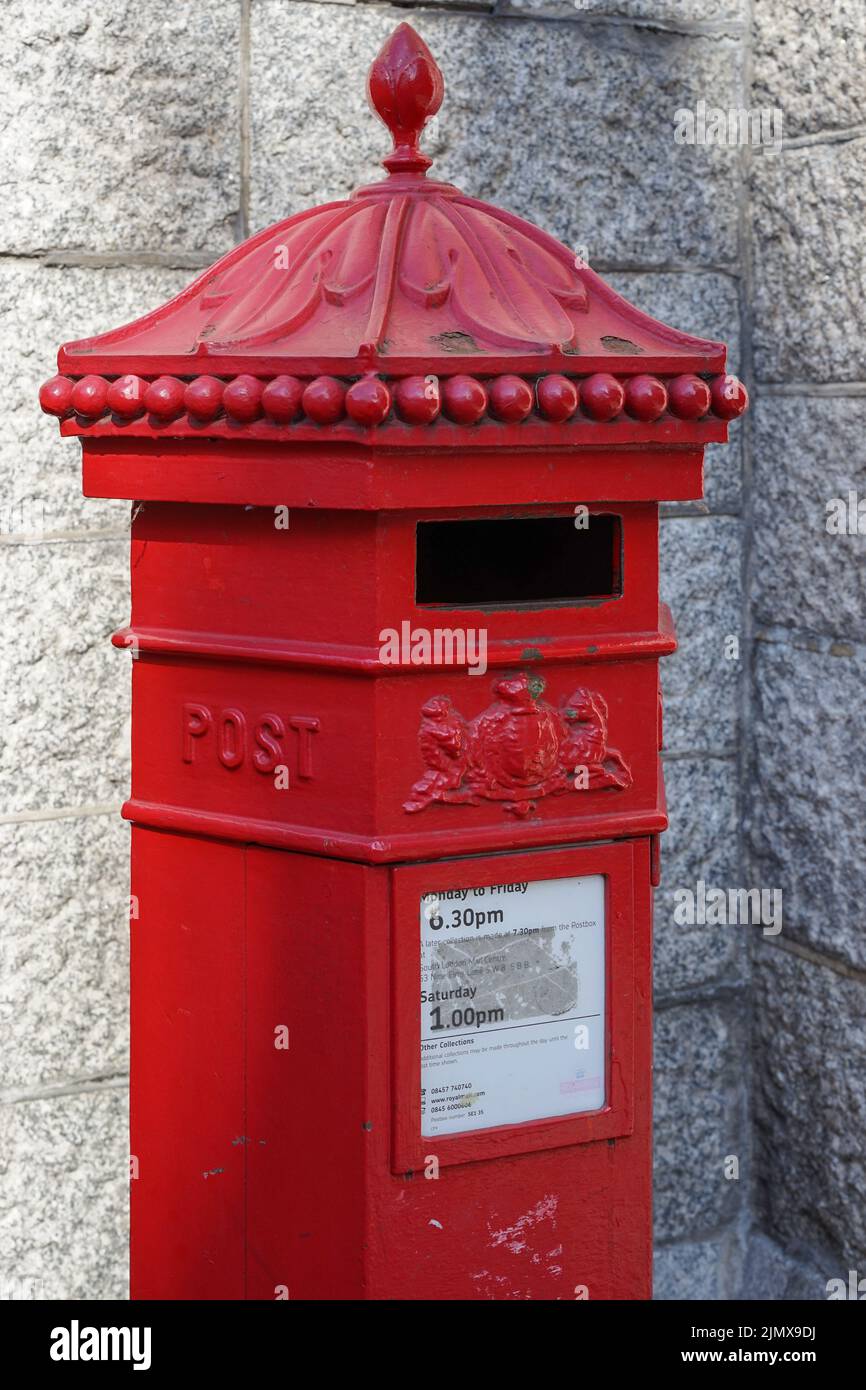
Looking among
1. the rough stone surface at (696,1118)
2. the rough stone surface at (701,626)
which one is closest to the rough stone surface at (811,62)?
the rough stone surface at (701,626)

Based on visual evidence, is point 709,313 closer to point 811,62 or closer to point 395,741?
point 811,62

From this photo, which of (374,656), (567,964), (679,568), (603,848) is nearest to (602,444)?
(374,656)

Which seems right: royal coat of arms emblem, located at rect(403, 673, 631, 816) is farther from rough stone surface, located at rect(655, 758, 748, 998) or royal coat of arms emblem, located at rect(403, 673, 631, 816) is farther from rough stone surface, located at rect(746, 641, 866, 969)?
rough stone surface, located at rect(655, 758, 748, 998)

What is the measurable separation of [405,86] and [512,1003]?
116 cm

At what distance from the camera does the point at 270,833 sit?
1.85 meters

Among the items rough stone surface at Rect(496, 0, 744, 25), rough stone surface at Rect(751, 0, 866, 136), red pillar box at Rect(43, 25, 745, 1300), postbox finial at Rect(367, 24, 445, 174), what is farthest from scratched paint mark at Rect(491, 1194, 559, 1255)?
rough stone surface at Rect(496, 0, 744, 25)

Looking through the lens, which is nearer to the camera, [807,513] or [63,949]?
[63,949]

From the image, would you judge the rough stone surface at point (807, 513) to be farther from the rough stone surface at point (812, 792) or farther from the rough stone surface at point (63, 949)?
the rough stone surface at point (63, 949)

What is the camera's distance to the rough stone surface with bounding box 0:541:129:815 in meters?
2.62

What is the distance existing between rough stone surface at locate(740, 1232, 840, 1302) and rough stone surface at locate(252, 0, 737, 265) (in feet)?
6.58

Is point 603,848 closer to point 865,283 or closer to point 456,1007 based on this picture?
point 456,1007

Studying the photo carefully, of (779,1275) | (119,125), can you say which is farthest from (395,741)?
(779,1275)

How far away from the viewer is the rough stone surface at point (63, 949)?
2.67m

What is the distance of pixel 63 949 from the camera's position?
2703mm
